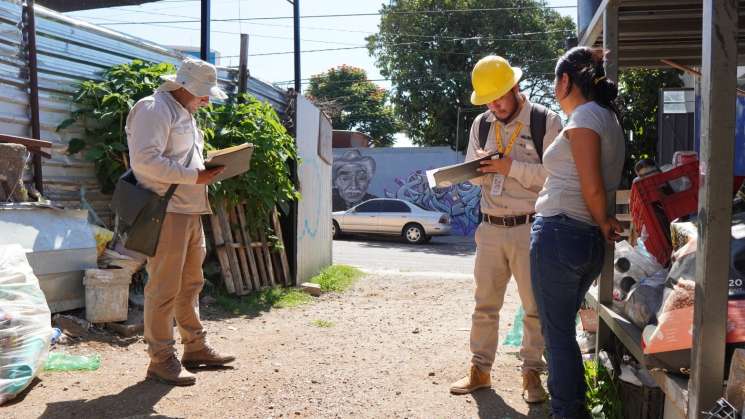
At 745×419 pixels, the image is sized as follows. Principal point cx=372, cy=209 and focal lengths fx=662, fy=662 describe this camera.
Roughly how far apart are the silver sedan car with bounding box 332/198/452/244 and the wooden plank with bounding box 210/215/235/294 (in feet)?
38.0

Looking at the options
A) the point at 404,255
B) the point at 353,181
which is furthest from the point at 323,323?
the point at 353,181

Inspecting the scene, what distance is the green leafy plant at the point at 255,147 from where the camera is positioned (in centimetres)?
708

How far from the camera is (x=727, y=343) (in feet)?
7.41

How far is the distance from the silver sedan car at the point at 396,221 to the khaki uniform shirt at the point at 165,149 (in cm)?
1457

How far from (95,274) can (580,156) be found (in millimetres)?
3969

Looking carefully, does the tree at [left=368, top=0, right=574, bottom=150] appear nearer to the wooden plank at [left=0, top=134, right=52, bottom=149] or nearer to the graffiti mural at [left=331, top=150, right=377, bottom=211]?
the graffiti mural at [left=331, top=150, right=377, bottom=211]

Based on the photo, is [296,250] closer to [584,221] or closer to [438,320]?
[438,320]

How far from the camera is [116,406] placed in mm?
3666

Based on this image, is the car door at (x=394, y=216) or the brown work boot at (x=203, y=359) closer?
the brown work boot at (x=203, y=359)

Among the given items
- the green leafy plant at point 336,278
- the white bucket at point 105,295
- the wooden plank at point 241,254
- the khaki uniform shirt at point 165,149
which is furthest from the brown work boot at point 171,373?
the green leafy plant at point 336,278

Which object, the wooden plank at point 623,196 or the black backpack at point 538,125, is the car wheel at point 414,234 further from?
the black backpack at point 538,125

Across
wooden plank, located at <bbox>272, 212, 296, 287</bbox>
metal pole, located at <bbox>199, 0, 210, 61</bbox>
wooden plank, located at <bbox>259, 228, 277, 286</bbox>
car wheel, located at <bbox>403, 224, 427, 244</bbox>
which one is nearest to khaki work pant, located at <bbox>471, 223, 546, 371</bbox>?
wooden plank, located at <bbox>259, 228, 277, 286</bbox>

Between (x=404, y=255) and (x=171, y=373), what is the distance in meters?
11.1

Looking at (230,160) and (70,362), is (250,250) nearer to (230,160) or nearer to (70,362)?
(70,362)
